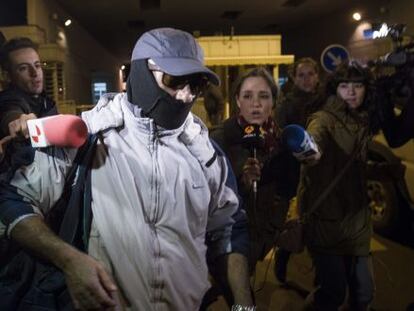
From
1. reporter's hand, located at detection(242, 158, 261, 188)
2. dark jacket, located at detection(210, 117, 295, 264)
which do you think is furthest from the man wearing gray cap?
dark jacket, located at detection(210, 117, 295, 264)

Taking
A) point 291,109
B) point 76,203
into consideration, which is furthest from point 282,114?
point 76,203

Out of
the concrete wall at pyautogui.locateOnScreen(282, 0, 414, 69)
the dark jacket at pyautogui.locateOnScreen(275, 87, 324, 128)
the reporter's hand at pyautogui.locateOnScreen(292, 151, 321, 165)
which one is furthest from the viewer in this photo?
the concrete wall at pyautogui.locateOnScreen(282, 0, 414, 69)

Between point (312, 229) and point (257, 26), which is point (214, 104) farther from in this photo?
point (257, 26)

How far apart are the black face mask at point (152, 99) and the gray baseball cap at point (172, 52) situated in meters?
0.05

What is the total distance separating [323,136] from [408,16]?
13323 mm

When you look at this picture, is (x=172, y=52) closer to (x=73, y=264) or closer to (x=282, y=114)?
(x=73, y=264)

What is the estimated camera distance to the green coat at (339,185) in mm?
3488

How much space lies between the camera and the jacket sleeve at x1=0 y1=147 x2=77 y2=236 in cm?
169

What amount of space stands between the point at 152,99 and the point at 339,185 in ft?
6.75

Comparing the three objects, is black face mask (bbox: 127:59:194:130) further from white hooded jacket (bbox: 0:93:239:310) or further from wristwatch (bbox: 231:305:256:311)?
wristwatch (bbox: 231:305:256:311)

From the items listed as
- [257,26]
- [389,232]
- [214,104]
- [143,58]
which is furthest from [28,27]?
[257,26]

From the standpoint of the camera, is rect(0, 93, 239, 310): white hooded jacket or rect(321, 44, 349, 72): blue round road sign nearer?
rect(0, 93, 239, 310): white hooded jacket

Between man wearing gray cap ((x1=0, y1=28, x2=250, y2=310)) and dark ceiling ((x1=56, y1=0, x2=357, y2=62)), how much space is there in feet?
53.5

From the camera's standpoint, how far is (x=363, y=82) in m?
3.59
